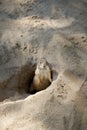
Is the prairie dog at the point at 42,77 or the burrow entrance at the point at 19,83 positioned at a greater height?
the prairie dog at the point at 42,77

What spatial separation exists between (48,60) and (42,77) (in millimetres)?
179

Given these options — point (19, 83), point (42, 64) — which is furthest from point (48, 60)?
point (19, 83)

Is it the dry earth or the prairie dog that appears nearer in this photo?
the dry earth

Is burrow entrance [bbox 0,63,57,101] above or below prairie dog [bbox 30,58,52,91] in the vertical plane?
below

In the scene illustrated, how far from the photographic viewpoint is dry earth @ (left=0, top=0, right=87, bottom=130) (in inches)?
68.9

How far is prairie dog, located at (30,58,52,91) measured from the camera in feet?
6.42

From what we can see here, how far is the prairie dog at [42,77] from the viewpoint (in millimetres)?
1958

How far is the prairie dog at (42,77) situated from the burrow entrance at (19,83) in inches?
2.7

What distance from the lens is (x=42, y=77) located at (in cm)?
196

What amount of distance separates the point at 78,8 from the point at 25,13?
477 mm

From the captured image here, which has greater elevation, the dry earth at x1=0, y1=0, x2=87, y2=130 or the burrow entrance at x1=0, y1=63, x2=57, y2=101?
the dry earth at x1=0, y1=0, x2=87, y2=130

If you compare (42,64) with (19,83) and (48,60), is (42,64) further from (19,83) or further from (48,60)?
(19,83)

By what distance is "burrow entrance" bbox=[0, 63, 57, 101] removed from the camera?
6.57 ft

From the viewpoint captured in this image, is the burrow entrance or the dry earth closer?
the dry earth
